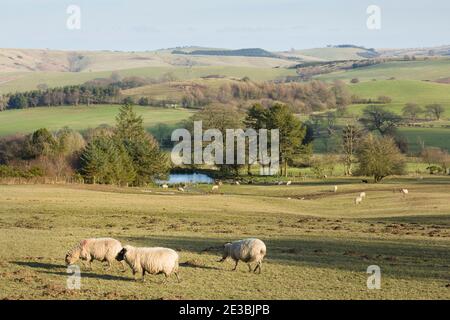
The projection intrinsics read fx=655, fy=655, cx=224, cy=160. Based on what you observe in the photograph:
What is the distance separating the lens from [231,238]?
33219 millimetres

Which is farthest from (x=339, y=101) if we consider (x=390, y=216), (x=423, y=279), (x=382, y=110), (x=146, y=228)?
(x=423, y=279)

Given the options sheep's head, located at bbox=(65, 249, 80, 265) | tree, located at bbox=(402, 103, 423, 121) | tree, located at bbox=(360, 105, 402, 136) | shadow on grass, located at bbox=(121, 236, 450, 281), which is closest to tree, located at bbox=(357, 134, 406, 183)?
tree, located at bbox=(360, 105, 402, 136)

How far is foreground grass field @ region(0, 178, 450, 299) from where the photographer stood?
2111 cm

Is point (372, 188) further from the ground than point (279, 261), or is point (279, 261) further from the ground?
point (279, 261)

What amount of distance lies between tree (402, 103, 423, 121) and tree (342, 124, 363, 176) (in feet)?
156

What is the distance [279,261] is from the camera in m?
26.5

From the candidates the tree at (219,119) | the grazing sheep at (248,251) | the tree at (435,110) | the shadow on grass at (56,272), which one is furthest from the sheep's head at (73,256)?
the tree at (435,110)

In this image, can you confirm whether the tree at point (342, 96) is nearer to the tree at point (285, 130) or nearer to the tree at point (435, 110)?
the tree at point (435, 110)

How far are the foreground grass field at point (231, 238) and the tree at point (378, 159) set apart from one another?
25569 mm

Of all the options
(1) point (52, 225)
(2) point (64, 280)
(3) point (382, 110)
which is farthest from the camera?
(3) point (382, 110)

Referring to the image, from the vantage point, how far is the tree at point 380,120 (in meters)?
138

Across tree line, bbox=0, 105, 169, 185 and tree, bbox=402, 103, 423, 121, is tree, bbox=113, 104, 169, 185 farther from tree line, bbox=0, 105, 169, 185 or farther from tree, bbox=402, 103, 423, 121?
tree, bbox=402, 103, 423, 121

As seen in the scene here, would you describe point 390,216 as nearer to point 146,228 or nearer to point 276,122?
point 146,228
